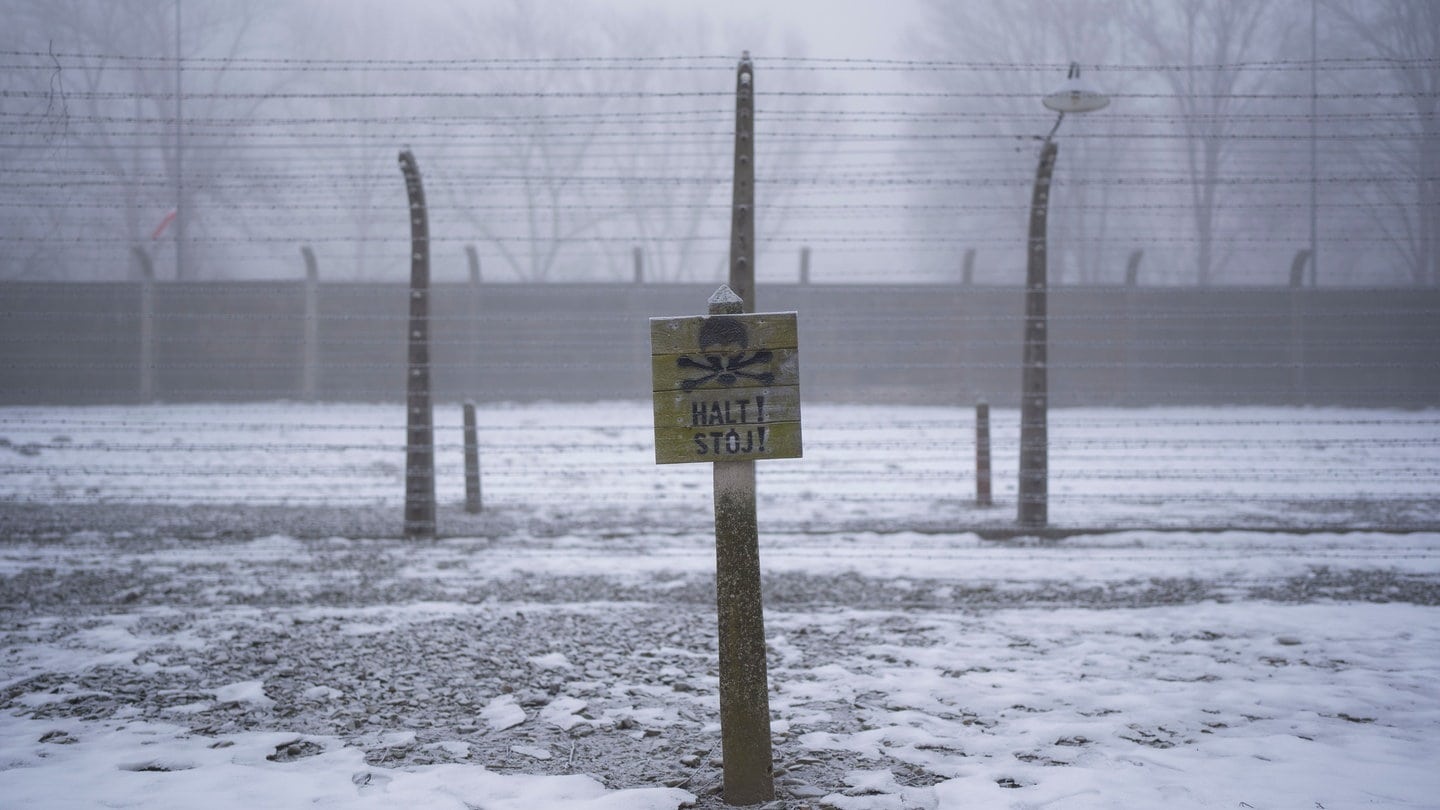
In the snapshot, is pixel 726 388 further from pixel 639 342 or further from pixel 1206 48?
pixel 1206 48

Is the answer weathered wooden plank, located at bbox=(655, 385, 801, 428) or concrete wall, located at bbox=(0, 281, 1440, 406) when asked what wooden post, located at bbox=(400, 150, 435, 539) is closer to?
weathered wooden plank, located at bbox=(655, 385, 801, 428)

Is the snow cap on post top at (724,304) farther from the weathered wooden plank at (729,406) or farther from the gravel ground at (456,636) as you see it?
the gravel ground at (456,636)

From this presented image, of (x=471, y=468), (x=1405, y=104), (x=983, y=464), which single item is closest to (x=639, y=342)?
(x=471, y=468)

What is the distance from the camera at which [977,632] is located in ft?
14.4

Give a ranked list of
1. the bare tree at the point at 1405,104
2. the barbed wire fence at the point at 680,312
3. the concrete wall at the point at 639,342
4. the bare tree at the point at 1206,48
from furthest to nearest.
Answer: the bare tree at the point at 1206,48 < the bare tree at the point at 1405,104 < the concrete wall at the point at 639,342 < the barbed wire fence at the point at 680,312

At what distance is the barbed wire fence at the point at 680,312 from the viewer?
22.5ft

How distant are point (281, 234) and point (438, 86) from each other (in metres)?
6.38

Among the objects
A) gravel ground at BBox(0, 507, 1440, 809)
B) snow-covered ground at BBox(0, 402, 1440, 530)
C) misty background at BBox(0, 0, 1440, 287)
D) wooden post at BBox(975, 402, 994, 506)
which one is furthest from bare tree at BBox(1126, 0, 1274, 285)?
gravel ground at BBox(0, 507, 1440, 809)

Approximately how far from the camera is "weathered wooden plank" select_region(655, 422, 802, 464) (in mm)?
2549

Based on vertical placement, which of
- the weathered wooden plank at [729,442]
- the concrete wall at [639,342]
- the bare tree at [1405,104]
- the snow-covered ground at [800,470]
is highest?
the bare tree at [1405,104]

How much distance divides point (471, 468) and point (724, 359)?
5683mm

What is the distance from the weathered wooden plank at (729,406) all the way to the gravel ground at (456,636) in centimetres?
106

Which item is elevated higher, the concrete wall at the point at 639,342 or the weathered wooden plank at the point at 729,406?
the concrete wall at the point at 639,342

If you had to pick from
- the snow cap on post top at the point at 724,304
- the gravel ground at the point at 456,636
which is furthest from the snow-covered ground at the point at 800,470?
the snow cap on post top at the point at 724,304
